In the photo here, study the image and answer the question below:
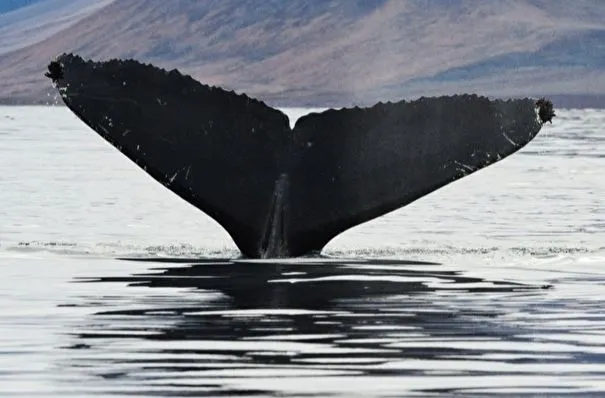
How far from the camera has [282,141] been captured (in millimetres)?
12578

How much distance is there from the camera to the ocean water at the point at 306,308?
27.8ft

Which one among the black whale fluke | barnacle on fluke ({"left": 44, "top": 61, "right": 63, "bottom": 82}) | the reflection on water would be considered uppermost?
barnacle on fluke ({"left": 44, "top": 61, "right": 63, "bottom": 82})

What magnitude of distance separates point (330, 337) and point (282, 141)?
2.96 m

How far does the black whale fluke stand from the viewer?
12383 mm

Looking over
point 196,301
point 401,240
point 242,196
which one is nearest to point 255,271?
point 242,196

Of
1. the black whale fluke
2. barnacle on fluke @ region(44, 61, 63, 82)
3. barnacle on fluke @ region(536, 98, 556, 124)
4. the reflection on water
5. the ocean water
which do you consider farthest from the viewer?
the black whale fluke

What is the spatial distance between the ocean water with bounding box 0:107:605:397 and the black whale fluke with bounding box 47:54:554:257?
539 millimetres

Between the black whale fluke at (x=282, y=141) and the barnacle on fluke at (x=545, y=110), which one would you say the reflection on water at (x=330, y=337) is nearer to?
the black whale fluke at (x=282, y=141)

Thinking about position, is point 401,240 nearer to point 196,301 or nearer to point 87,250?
point 87,250

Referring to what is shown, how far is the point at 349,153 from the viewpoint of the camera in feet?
41.8

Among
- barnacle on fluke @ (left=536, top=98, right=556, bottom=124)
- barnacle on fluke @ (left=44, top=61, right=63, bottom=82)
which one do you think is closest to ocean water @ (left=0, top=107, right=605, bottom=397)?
barnacle on fluke @ (left=536, top=98, right=556, bottom=124)

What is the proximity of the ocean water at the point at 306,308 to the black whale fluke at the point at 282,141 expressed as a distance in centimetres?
54

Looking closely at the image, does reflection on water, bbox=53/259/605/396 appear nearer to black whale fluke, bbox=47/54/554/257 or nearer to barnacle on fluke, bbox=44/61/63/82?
black whale fluke, bbox=47/54/554/257

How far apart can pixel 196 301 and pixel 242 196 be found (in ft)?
5.10
